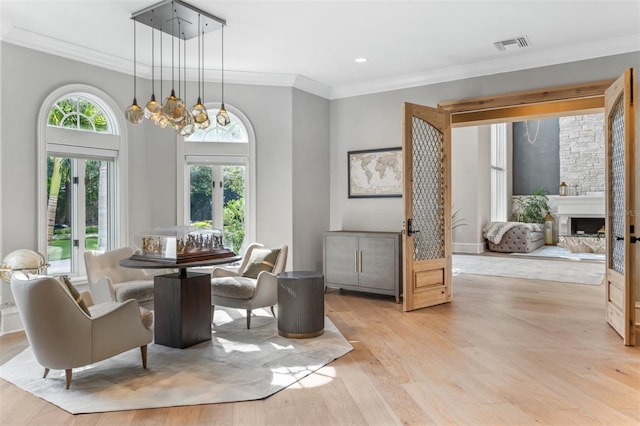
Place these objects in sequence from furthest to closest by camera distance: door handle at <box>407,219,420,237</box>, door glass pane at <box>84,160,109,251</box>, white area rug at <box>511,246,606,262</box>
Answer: white area rug at <box>511,246,606,262</box>, door glass pane at <box>84,160,109,251</box>, door handle at <box>407,219,420,237</box>

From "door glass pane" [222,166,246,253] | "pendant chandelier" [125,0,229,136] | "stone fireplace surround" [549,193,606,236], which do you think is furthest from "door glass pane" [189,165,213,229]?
"stone fireplace surround" [549,193,606,236]

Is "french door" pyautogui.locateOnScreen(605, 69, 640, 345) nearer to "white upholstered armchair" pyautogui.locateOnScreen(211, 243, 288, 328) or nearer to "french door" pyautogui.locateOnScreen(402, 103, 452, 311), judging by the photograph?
"french door" pyautogui.locateOnScreen(402, 103, 452, 311)

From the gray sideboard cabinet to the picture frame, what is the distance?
71 centimetres

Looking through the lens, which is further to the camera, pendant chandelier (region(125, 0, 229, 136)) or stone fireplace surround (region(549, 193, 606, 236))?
stone fireplace surround (region(549, 193, 606, 236))

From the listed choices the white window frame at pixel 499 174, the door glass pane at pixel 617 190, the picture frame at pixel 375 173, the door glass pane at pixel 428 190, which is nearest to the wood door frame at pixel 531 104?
the door glass pane at pixel 617 190

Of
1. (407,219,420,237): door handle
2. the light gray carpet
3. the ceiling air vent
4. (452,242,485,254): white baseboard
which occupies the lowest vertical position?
the light gray carpet

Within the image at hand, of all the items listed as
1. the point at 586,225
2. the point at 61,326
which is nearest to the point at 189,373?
the point at 61,326

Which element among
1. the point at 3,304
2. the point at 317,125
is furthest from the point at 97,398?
the point at 317,125

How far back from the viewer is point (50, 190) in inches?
187

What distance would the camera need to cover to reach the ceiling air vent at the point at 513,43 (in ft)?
15.1

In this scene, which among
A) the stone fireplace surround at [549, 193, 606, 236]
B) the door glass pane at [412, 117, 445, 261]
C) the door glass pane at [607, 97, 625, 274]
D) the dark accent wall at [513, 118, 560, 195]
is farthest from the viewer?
the dark accent wall at [513, 118, 560, 195]

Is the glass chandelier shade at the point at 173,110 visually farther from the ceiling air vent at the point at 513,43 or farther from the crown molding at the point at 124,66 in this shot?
the ceiling air vent at the point at 513,43

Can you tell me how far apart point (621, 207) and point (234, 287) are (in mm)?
3558

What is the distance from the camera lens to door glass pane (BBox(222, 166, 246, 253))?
5.90 m
